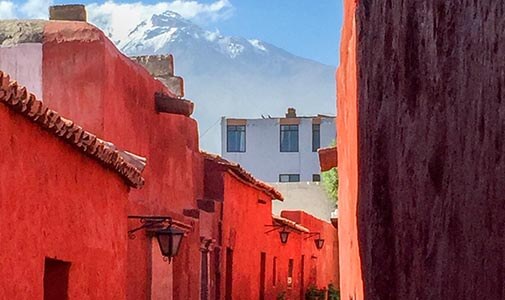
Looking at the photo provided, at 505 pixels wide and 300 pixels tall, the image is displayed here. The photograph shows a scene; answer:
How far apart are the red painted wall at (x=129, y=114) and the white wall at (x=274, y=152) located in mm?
39755

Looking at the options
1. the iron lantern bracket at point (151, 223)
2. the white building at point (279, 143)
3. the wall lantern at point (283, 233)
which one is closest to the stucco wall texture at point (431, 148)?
the iron lantern bracket at point (151, 223)

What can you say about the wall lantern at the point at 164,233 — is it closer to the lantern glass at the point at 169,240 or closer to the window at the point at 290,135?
the lantern glass at the point at 169,240

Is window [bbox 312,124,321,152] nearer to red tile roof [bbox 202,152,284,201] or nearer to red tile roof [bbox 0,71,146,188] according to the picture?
red tile roof [bbox 202,152,284,201]

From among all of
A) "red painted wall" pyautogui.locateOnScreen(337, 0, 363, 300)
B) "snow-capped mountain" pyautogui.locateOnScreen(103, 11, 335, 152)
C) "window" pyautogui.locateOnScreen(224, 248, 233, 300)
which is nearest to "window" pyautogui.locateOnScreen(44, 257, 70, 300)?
"red painted wall" pyautogui.locateOnScreen(337, 0, 363, 300)

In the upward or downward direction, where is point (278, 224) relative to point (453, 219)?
upward

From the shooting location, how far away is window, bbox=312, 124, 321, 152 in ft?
188

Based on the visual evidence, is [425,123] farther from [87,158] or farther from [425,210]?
[87,158]

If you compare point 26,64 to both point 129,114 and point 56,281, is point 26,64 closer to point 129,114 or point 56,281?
point 129,114

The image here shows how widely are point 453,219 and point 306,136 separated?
55.3 meters

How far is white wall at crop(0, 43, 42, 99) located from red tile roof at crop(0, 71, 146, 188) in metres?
1.93

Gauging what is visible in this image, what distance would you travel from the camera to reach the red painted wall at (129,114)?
44.8 ft

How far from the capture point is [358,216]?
8.38 ft

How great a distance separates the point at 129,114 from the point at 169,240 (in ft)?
7.36

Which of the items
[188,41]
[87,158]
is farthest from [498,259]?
[188,41]
